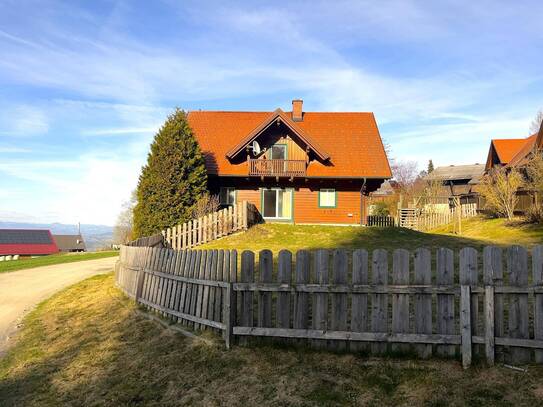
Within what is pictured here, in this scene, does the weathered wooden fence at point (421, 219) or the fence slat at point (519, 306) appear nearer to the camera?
the fence slat at point (519, 306)

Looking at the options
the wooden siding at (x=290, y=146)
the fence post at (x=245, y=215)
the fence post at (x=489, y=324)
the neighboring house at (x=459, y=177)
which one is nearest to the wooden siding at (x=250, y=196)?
the wooden siding at (x=290, y=146)

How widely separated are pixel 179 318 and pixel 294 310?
2785 millimetres

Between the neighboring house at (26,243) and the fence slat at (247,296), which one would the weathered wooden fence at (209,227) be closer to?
the fence slat at (247,296)

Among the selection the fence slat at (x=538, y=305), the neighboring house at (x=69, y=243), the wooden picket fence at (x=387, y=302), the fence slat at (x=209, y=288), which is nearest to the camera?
the fence slat at (x=538, y=305)

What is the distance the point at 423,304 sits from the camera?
18.6ft

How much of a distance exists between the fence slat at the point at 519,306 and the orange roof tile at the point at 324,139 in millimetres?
20120

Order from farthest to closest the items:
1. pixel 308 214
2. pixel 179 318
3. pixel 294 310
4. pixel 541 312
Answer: pixel 308 214, pixel 179 318, pixel 294 310, pixel 541 312

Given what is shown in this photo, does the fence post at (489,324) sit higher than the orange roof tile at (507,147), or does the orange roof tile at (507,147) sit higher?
the orange roof tile at (507,147)

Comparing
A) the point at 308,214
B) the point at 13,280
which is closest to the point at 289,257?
the point at 13,280

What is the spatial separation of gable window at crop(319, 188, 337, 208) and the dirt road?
42.7ft

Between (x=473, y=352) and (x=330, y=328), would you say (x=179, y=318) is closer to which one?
(x=330, y=328)

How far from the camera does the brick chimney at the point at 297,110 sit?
29.7 meters

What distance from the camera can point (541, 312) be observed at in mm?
5328

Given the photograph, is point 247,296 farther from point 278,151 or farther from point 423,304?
point 278,151
